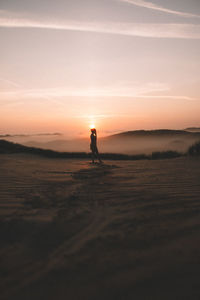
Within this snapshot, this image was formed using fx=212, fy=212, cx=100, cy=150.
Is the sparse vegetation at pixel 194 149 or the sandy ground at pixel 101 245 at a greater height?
the sparse vegetation at pixel 194 149

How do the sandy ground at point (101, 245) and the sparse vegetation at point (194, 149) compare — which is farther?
the sparse vegetation at point (194, 149)

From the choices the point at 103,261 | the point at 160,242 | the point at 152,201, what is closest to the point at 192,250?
the point at 160,242

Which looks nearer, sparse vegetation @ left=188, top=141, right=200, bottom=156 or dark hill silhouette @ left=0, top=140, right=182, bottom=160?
sparse vegetation @ left=188, top=141, right=200, bottom=156

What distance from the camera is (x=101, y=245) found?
2.12 meters

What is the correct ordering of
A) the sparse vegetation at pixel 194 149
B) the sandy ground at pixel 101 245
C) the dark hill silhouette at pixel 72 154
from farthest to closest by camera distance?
1. the dark hill silhouette at pixel 72 154
2. the sparse vegetation at pixel 194 149
3. the sandy ground at pixel 101 245

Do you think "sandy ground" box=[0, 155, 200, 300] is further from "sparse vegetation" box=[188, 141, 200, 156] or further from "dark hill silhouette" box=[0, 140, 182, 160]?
"dark hill silhouette" box=[0, 140, 182, 160]

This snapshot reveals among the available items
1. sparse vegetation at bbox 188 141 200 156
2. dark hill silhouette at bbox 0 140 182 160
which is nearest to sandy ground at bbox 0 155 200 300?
sparse vegetation at bbox 188 141 200 156

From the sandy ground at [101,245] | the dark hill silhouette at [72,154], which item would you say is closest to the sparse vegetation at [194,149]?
the dark hill silhouette at [72,154]

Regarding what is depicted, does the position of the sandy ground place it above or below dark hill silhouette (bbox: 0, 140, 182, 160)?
below

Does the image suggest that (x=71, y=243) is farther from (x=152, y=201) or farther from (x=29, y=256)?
(x=152, y=201)

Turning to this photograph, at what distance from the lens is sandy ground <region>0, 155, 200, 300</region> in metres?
1.55

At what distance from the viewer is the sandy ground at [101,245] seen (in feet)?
5.08

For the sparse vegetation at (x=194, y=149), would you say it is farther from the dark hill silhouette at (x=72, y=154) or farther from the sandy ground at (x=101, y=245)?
the sandy ground at (x=101, y=245)

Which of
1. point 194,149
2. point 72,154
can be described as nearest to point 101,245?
point 72,154
